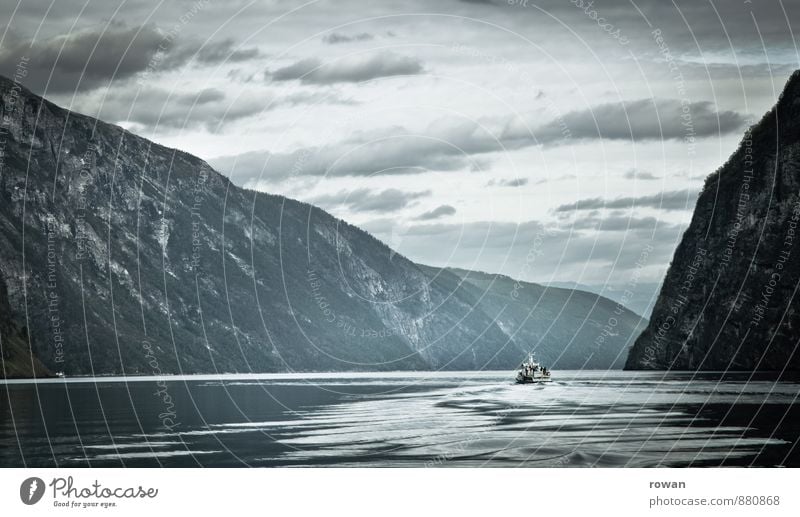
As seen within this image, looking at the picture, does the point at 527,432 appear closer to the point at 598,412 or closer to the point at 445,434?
the point at 445,434

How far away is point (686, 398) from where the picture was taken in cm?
12975

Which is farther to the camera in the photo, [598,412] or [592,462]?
[598,412]

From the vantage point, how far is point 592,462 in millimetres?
59188
